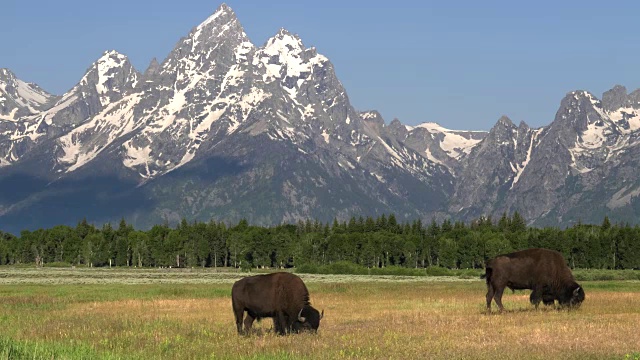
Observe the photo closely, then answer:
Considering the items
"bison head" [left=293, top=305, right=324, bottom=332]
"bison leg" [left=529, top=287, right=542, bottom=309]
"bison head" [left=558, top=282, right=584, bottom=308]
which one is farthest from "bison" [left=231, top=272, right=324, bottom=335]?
"bison head" [left=558, top=282, right=584, bottom=308]

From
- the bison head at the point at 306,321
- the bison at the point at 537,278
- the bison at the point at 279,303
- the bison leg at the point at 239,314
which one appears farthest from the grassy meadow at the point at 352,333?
the bison at the point at 537,278

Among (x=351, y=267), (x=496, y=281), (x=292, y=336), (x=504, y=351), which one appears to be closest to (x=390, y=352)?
(x=504, y=351)

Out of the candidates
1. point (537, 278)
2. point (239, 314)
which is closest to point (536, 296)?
point (537, 278)

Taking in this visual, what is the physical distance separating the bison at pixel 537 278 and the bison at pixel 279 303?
502 inches

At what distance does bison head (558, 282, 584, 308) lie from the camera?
4881 cm

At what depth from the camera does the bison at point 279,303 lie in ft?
131

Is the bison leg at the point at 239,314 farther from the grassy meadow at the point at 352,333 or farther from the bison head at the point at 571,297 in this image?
the bison head at the point at 571,297

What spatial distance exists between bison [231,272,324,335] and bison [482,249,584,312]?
41.9ft

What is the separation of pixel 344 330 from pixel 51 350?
1413cm

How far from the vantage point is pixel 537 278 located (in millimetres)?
49094

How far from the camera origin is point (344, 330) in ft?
136

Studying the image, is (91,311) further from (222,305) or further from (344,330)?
(344,330)

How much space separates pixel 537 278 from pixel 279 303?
52.0 feet

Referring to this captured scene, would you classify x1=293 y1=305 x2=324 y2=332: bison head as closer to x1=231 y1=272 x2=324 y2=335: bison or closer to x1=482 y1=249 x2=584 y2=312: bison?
x1=231 y1=272 x2=324 y2=335: bison
